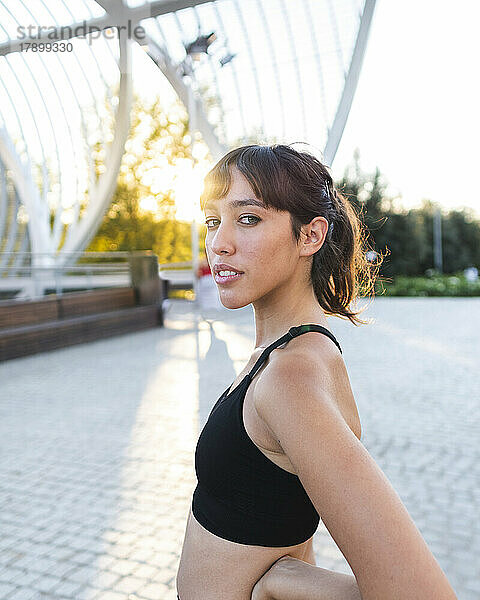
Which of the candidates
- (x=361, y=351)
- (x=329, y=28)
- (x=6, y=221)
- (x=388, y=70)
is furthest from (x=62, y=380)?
(x=388, y=70)

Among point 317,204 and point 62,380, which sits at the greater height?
point 317,204

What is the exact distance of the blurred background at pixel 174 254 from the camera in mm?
4543

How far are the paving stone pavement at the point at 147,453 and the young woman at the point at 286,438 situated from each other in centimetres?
260

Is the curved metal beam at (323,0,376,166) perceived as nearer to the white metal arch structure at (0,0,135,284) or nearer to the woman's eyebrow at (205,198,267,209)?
the white metal arch structure at (0,0,135,284)

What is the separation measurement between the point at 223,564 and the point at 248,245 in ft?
1.84

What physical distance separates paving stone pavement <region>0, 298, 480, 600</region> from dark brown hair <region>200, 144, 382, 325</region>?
2.70 m

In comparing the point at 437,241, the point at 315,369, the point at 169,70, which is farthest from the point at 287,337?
the point at 437,241

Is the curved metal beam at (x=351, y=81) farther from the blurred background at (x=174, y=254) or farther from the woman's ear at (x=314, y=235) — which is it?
the woman's ear at (x=314, y=235)

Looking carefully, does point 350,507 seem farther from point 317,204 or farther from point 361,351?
point 361,351

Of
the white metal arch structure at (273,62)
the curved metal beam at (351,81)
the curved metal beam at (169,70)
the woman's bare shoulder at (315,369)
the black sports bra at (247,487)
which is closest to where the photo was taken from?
the woman's bare shoulder at (315,369)

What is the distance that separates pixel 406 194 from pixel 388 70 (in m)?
7.47

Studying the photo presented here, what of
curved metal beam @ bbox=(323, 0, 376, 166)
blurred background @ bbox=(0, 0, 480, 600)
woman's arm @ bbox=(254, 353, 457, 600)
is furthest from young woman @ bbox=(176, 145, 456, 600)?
curved metal beam @ bbox=(323, 0, 376, 166)

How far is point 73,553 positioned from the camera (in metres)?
3.97

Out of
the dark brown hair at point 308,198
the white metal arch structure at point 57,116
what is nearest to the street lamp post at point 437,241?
the white metal arch structure at point 57,116
